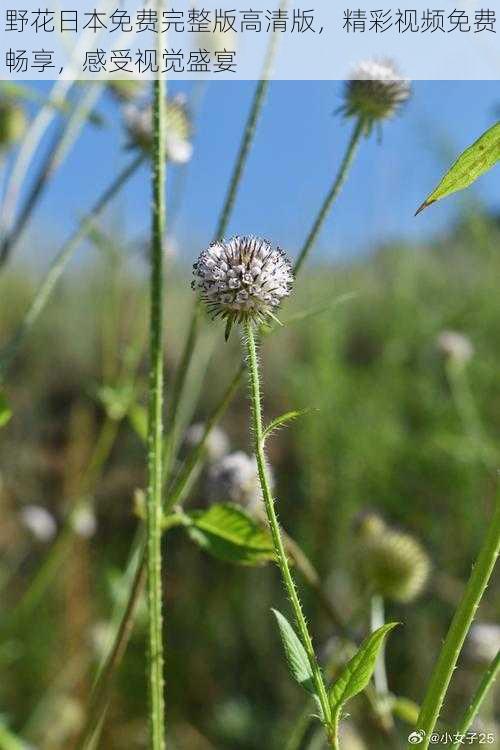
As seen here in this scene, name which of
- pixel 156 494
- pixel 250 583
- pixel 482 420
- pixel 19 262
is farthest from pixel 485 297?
pixel 19 262

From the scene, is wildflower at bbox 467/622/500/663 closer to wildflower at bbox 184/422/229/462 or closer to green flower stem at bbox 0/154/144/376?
wildflower at bbox 184/422/229/462

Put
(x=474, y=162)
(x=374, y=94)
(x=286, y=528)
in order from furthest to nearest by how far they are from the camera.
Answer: (x=286, y=528), (x=374, y=94), (x=474, y=162)

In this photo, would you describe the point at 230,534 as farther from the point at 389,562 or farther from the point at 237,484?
the point at 389,562

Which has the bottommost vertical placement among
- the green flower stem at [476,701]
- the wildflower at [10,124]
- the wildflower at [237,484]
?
the green flower stem at [476,701]

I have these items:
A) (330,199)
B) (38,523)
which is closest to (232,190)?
(330,199)

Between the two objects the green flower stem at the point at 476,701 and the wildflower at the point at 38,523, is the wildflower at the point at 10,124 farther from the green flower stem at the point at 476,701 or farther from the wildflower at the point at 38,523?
the green flower stem at the point at 476,701

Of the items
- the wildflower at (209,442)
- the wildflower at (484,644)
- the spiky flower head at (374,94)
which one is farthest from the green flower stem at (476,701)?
the wildflower at (484,644)
